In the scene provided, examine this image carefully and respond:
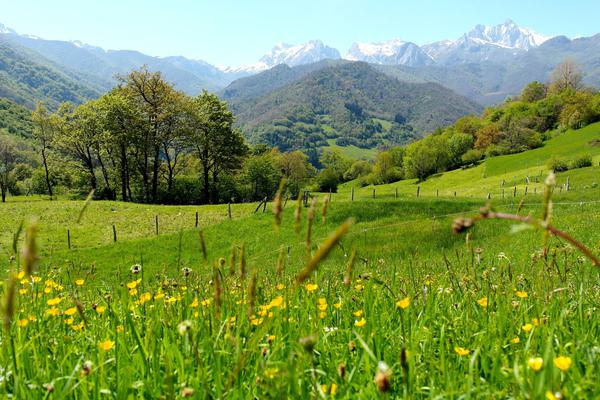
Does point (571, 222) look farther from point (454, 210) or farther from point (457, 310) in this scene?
point (457, 310)

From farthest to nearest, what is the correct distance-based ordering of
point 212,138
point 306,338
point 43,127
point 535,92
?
point 535,92
point 43,127
point 212,138
point 306,338

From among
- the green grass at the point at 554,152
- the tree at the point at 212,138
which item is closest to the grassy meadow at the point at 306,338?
the tree at the point at 212,138

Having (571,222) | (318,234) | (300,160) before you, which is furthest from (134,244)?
(300,160)

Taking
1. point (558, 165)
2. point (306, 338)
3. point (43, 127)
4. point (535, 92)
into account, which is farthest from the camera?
point (535, 92)

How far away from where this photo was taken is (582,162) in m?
69.2

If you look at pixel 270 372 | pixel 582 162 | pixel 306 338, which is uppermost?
pixel 582 162

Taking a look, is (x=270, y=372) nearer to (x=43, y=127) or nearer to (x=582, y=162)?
(x=43, y=127)

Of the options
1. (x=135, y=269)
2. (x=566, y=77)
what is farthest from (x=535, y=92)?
(x=135, y=269)

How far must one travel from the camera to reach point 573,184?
54125mm

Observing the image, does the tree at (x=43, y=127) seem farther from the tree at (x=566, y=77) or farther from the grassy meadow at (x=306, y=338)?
the tree at (x=566, y=77)

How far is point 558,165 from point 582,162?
11.5 feet

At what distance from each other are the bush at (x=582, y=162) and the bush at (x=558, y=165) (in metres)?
1.04

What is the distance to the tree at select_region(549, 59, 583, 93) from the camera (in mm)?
138250

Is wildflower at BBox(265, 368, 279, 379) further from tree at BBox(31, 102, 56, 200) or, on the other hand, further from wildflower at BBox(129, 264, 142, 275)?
tree at BBox(31, 102, 56, 200)
